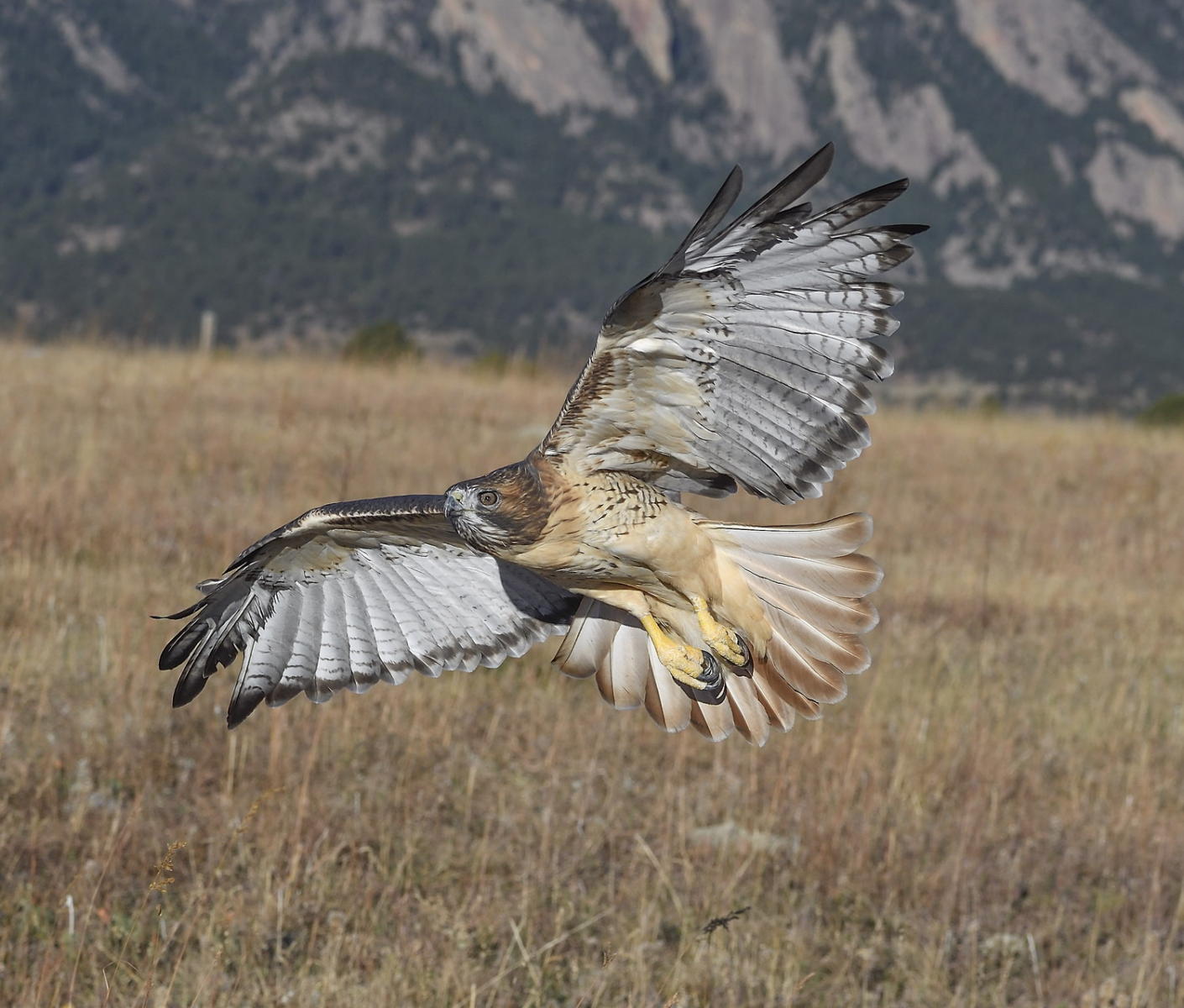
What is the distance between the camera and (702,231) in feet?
9.94

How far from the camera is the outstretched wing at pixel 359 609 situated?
3.92 meters

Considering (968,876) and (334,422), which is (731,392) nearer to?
(968,876)

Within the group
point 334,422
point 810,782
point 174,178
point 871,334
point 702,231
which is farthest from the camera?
point 174,178

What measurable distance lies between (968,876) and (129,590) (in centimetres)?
377

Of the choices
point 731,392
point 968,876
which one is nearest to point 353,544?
point 731,392

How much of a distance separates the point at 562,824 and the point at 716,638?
1032mm

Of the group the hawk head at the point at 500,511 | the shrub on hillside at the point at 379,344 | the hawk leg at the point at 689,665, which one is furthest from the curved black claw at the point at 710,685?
the shrub on hillside at the point at 379,344

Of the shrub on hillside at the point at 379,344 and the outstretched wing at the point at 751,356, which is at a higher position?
the shrub on hillside at the point at 379,344

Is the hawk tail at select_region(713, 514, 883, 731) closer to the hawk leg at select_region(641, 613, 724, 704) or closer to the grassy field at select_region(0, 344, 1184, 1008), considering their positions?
the hawk leg at select_region(641, 613, 724, 704)

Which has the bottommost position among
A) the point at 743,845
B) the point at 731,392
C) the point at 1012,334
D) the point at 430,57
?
the point at 743,845

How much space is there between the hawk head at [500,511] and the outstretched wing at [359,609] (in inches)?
12.6

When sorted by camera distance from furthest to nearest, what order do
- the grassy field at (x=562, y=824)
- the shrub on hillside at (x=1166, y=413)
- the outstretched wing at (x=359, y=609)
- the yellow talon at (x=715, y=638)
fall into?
the shrub on hillside at (x=1166, y=413) → the outstretched wing at (x=359, y=609) → the yellow talon at (x=715, y=638) → the grassy field at (x=562, y=824)

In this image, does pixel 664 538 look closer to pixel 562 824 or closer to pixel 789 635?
pixel 789 635

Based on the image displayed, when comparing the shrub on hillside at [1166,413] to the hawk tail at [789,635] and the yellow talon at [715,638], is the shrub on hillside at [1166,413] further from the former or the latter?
the yellow talon at [715,638]
